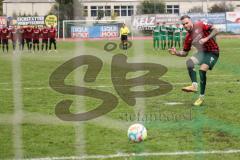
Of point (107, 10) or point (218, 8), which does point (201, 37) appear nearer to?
point (107, 10)

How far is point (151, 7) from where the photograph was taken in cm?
4603

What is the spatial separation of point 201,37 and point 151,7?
3719cm

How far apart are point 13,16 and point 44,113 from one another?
34101 millimetres

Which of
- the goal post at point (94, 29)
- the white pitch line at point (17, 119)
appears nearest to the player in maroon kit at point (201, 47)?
the white pitch line at point (17, 119)

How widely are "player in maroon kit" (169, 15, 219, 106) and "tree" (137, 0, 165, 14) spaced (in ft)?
110

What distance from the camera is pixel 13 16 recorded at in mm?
41344

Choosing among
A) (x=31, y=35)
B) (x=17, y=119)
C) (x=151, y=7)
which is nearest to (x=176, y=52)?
(x=17, y=119)

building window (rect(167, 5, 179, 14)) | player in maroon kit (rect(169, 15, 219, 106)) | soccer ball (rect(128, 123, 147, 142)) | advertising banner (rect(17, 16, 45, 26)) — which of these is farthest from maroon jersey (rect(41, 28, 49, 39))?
soccer ball (rect(128, 123, 147, 142))

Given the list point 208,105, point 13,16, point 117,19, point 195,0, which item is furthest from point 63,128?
point 195,0

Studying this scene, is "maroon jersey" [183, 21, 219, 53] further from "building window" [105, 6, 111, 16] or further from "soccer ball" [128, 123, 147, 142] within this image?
"building window" [105, 6, 111, 16]

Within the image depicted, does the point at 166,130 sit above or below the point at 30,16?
below

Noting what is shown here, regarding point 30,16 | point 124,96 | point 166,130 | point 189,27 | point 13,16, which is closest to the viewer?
point 166,130

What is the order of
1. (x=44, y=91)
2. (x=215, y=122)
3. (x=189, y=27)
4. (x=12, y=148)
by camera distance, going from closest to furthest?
1. (x=12, y=148)
2. (x=215, y=122)
3. (x=189, y=27)
4. (x=44, y=91)

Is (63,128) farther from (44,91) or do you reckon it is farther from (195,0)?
(195,0)
